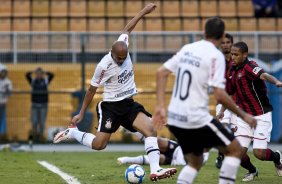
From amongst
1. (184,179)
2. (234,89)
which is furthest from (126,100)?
(184,179)

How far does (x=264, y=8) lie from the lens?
24.9 m

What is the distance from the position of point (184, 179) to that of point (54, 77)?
13.7 meters

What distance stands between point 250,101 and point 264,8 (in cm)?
1380

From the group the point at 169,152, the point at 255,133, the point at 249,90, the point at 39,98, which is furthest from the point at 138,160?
the point at 39,98

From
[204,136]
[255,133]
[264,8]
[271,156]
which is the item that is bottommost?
[271,156]

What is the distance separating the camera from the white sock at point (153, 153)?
10.9 m

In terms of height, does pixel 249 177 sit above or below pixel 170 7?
below

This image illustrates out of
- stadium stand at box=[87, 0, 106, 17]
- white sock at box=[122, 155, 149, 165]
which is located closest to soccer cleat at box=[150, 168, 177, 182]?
white sock at box=[122, 155, 149, 165]

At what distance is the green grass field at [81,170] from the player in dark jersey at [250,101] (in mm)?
478

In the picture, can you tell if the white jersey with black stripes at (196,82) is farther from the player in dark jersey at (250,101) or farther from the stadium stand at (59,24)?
the stadium stand at (59,24)

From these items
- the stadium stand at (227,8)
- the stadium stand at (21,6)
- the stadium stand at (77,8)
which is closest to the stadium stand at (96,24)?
the stadium stand at (77,8)

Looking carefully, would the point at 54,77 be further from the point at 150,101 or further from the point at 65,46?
the point at 150,101

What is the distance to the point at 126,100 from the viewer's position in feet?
38.7

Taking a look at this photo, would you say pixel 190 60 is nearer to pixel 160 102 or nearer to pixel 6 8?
pixel 160 102
